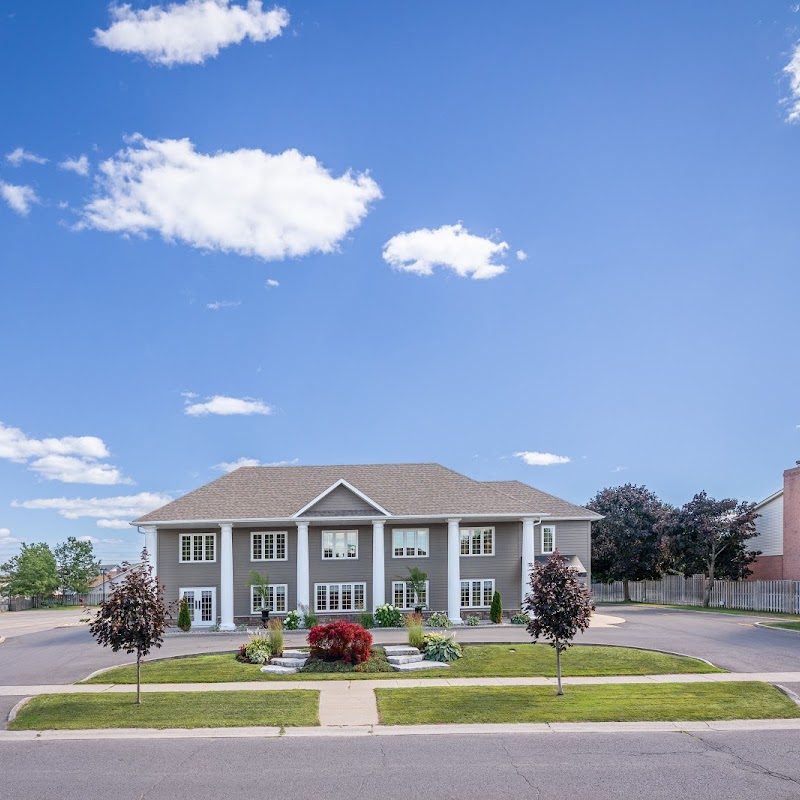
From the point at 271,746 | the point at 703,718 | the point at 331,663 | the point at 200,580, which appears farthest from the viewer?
the point at 200,580

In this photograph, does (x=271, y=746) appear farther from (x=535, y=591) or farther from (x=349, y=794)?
(x=535, y=591)

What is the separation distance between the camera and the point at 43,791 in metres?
13.5

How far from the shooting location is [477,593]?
42469mm

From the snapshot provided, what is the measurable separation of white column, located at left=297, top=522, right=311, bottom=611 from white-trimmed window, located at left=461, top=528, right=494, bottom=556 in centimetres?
829

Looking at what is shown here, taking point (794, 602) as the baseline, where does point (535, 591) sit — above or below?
above

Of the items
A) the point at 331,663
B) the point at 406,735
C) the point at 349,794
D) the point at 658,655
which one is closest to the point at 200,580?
the point at 331,663

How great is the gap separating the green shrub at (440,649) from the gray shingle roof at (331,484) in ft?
49.5

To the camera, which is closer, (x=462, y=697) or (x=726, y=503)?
(x=462, y=697)

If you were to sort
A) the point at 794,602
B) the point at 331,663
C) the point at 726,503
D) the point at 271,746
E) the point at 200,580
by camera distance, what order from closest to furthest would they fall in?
the point at 271,746 → the point at 331,663 → the point at 200,580 → the point at 794,602 → the point at 726,503

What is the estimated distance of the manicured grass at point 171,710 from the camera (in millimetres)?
18359

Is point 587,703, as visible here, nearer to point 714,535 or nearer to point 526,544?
point 526,544

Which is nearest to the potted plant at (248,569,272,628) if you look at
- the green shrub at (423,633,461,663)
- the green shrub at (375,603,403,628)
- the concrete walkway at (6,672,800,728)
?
the green shrub at (375,603,403,628)

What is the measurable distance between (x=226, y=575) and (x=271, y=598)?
269 centimetres

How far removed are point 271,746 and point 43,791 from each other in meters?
4.42
